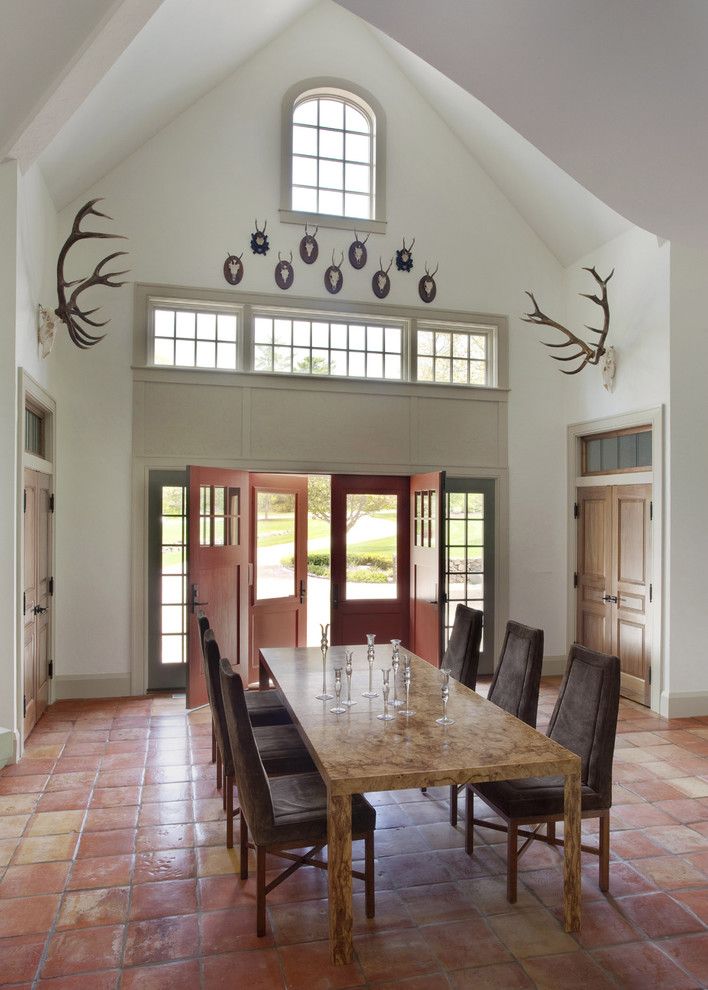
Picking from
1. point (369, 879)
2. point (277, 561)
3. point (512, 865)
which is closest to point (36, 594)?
point (277, 561)

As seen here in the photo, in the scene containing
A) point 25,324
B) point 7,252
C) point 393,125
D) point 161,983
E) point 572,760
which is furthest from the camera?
point 393,125

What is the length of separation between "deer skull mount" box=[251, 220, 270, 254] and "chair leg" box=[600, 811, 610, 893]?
542 centimetres

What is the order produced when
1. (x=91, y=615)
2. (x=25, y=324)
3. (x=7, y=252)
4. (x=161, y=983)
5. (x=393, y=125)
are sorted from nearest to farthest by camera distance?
(x=161, y=983) < (x=7, y=252) < (x=25, y=324) < (x=91, y=615) < (x=393, y=125)

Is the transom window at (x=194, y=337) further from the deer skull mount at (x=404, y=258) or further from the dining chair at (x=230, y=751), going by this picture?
the dining chair at (x=230, y=751)

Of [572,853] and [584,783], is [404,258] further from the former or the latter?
[572,853]

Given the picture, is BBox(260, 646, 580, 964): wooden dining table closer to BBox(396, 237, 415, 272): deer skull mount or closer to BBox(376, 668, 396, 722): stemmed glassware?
BBox(376, 668, 396, 722): stemmed glassware

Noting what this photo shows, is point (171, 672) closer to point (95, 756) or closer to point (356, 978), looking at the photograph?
point (95, 756)

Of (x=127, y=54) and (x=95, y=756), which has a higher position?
(x=127, y=54)

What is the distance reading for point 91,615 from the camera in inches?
247

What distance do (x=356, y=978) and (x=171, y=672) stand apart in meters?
4.27

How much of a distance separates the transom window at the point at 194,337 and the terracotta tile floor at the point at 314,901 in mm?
3638

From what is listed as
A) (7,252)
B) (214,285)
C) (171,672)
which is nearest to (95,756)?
(171,672)

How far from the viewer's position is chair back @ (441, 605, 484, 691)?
4254mm

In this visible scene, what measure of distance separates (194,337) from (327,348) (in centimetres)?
125
